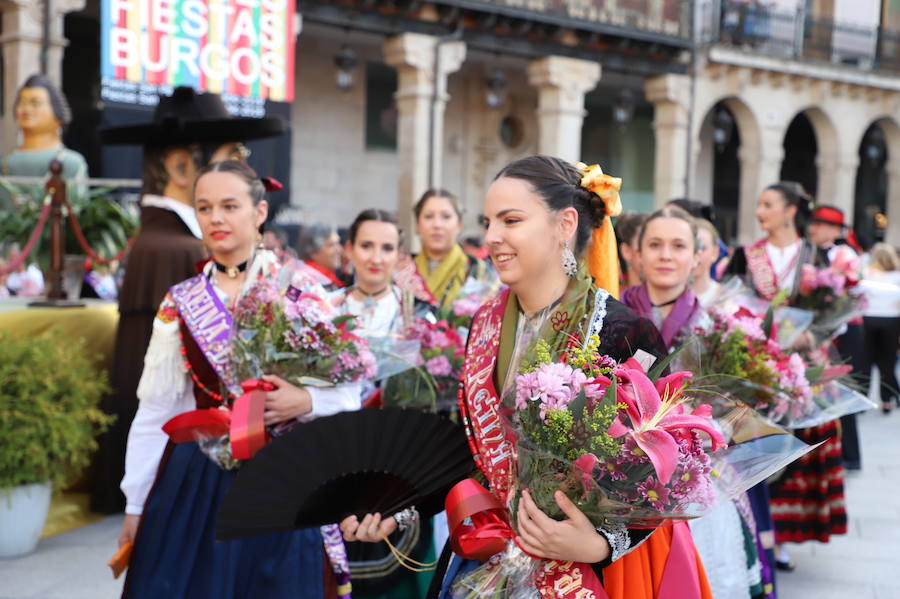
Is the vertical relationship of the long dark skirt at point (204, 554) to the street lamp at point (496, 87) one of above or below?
below

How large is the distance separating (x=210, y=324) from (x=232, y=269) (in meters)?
0.24

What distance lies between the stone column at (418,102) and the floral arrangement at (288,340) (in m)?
13.2

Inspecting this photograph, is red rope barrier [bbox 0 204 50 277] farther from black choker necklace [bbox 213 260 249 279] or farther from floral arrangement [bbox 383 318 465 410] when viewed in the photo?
black choker necklace [bbox 213 260 249 279]

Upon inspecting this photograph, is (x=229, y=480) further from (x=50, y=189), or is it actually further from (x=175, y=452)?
(x=50, y=189)

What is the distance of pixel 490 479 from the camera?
2.20 metres

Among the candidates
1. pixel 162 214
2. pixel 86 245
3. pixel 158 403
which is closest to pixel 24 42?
pixel 86 245

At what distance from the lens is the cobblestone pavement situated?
441cm

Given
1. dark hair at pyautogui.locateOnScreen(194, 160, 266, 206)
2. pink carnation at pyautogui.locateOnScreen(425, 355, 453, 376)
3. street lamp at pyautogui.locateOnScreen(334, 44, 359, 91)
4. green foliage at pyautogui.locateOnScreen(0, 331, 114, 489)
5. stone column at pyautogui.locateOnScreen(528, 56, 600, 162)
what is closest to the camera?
dark hair at pyautogui.locateOnScreen(194, 160, 266, 206)

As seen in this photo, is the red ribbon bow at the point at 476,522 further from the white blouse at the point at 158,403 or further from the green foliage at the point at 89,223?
the green foliage at the point at 89,223

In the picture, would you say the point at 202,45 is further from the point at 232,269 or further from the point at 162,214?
the point at 232,269

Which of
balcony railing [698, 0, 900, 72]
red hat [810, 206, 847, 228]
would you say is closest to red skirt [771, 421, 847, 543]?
red hat [810, 206, 847, 228]

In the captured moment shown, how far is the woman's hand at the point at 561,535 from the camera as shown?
1879 millimetres

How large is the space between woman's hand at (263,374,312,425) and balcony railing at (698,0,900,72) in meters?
19.0

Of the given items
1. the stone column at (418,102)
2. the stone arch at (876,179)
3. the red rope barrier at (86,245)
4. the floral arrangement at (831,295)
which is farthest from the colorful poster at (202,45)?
the stone arch at (876,179)
